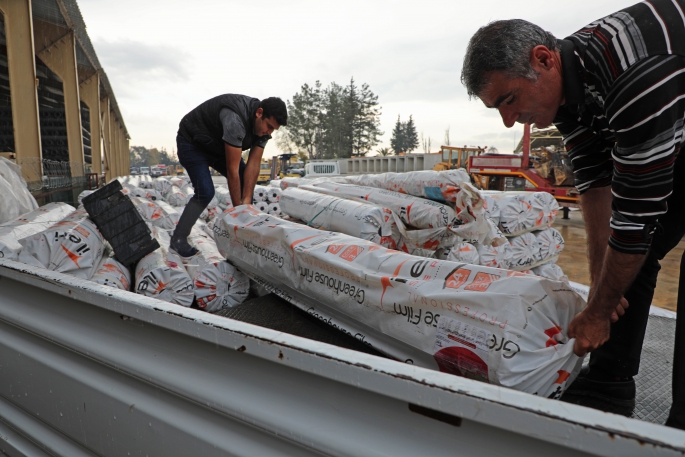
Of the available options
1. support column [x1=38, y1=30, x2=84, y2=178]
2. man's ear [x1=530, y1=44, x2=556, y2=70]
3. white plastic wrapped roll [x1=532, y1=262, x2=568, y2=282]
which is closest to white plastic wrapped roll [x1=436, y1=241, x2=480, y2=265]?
white plastic wrapped roll [x1=532, y1=262, x2=568, y2=282]

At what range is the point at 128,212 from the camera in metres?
2.40

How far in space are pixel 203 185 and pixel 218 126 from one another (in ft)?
1.34

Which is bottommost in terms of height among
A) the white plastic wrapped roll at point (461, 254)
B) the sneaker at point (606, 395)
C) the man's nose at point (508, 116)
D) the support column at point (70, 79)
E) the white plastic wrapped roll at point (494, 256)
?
the sneaker at point (606, 395)

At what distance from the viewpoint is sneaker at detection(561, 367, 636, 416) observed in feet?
4.05

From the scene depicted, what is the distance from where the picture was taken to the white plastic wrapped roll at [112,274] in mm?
2008

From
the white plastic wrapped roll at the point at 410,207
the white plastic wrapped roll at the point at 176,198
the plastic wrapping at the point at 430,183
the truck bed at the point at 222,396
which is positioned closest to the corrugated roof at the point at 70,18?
the white plastic wrapped roll at the point at 176,198

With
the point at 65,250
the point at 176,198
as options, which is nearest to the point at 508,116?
the point at 65,250

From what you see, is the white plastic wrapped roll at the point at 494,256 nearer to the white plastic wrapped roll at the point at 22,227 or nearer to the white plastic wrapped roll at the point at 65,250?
the white plastic wrapped roll at the point at 65,250

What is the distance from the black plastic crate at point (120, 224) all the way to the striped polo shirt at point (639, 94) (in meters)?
2.16

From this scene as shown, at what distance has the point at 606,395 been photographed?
1.27 meters

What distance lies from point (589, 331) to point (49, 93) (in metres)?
15.8

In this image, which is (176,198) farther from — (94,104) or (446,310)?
(94,104)

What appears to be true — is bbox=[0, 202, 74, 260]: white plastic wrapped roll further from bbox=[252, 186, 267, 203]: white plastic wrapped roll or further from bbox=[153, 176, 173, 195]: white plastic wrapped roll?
bbox=[153, 176, 173, 195]: white plastic wrapped roll

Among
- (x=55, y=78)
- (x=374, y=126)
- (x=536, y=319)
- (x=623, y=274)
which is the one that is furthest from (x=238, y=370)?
(x=374, y=126)
